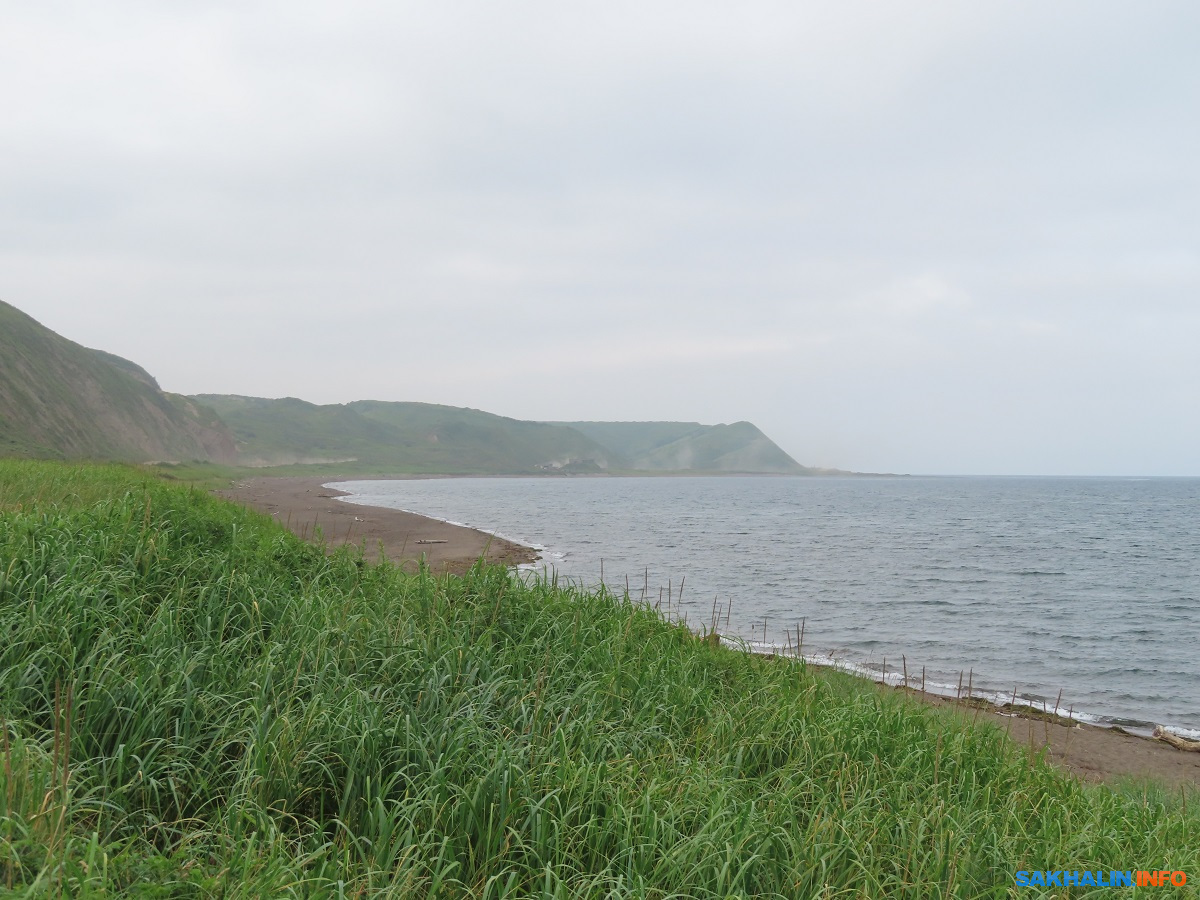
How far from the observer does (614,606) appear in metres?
12.2

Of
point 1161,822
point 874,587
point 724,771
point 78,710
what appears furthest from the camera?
point 874,587

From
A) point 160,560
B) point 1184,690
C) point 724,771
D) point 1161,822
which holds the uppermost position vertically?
point 160,560

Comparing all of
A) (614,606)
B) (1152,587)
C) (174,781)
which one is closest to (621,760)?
(174,781)

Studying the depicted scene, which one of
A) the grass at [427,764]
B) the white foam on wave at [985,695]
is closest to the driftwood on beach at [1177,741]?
the white foam on wave at [985,695]

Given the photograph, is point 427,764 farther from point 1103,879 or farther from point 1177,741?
point 1177,741

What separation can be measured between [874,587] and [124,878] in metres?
33.7

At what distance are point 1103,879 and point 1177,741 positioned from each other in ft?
40.8

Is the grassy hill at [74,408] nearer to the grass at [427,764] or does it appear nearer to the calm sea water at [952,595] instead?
the calm sea water at [952,595]

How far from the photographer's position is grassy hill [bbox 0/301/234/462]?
72125 millimetres

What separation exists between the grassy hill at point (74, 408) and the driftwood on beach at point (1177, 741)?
66.7m

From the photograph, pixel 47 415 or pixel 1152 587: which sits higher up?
pixel 47 415

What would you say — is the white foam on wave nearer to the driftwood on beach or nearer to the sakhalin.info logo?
the driftwood on beach

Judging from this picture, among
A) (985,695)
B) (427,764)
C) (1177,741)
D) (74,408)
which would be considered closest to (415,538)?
(985,695)

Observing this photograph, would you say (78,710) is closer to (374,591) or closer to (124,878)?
(124,878)
